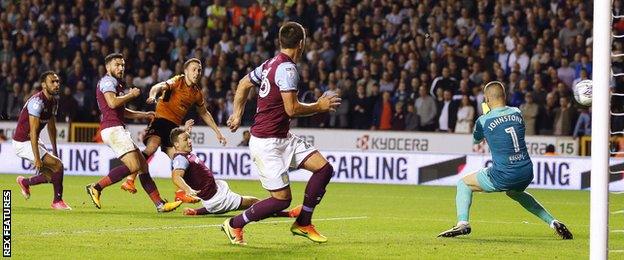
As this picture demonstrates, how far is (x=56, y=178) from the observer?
1606 centimetres

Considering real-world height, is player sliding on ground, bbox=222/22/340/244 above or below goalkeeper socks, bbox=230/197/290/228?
above

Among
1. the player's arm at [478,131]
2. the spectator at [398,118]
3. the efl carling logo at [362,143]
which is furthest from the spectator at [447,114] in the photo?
the player's arm at [478,131]

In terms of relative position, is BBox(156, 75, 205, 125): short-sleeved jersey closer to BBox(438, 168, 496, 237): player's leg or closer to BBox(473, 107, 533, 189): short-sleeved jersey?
BBox(438, 168, 496, 237): player's leg

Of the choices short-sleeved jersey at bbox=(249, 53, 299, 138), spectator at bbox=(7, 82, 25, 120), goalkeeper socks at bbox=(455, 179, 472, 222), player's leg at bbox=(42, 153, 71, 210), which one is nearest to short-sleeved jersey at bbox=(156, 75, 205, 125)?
player's leg at bbox=(42, 153, 71, 210)

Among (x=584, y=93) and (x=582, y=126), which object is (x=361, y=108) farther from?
(x=584, y=93)

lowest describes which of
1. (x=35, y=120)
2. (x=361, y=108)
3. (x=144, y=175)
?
(x=144, y=175)

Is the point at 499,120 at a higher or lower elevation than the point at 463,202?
higher

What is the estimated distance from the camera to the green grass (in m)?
11.1

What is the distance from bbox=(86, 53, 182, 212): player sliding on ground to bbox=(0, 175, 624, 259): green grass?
34 centimetres

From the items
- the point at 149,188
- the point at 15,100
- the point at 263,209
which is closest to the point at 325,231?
the point at 263,209

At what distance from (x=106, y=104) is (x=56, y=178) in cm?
119

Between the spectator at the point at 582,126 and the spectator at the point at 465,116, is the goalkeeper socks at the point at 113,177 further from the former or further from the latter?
the spectator at the point at 582,126

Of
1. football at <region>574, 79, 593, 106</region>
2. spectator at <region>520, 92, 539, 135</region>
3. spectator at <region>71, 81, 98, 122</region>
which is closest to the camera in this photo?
football at <region>574, 79, 593, 106</region>

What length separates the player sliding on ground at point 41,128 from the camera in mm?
15961
